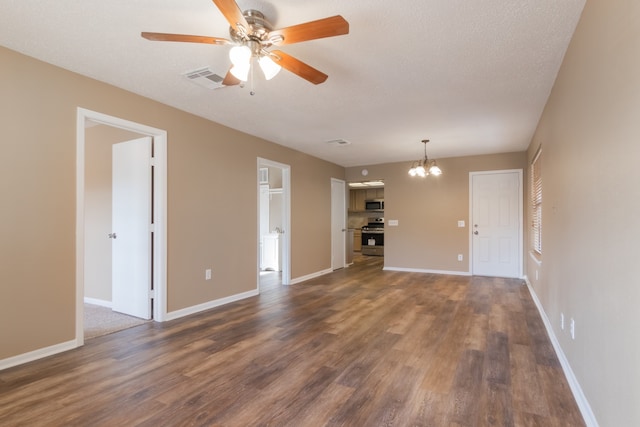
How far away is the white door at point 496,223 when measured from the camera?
20.4ft

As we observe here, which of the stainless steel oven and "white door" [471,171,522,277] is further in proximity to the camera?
the stainless steel oven

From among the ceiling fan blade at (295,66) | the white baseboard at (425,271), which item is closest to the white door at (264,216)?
the white baseboard at (425,271)

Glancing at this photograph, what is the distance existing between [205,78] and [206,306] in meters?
2.72

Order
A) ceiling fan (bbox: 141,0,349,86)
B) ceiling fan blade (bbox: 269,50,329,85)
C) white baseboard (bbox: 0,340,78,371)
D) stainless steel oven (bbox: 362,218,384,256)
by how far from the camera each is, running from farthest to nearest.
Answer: stainless steel oven (bbox: 362,218,384,256), white baseboard (bbox: 0,340,78,371), ceiling fan blade (bbox: 269,50,329,85), ceiling fan (bbox: 141,0,349,86)

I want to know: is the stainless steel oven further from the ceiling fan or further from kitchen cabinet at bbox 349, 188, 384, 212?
the ceiling fan

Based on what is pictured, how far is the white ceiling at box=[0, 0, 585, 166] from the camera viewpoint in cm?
204

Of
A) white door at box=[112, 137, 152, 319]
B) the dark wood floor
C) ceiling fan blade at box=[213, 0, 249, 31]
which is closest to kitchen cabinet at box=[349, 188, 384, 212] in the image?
the dark wood floor

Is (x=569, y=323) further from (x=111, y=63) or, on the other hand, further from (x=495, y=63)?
(x=111, y=63)

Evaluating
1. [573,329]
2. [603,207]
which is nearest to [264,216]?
[573,329]

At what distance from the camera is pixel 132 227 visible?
3865 mm

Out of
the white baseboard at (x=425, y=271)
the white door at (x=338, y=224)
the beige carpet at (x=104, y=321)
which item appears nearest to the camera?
the beige carpet at (x=104, y=321)

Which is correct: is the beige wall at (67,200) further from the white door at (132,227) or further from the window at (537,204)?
the window at (537,204)

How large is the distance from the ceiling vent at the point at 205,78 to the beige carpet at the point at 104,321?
2659 mm

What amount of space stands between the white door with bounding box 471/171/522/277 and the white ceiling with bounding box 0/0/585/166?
84.4 inches
